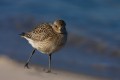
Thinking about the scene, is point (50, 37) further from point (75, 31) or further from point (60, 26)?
point (75, 31)

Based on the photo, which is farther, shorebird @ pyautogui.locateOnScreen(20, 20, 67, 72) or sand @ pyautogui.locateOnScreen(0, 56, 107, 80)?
shorebird @ pyautogui.locateOnScreen(20, 20, 67, 72)

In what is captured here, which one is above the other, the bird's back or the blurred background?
the bird's back

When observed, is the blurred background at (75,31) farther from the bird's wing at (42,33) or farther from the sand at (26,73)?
the bird's wing at (42,33)

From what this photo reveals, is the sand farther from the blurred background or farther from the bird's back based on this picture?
the blurred background

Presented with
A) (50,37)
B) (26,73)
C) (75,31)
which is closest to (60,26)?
(50,37)

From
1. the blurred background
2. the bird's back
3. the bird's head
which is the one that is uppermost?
the bird's head

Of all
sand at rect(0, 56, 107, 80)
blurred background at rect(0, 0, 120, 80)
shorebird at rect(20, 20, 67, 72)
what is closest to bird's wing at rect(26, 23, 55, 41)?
shorebird at rect(20, 20, 67, 72)

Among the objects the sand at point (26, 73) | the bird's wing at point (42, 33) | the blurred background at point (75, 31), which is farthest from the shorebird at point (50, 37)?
the blurred background at point (75, 31)
